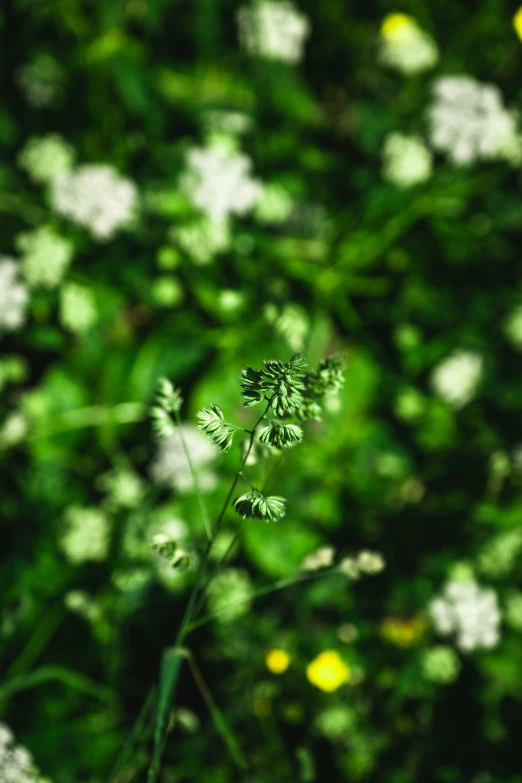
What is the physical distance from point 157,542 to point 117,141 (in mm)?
2282

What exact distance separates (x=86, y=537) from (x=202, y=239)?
127 cm

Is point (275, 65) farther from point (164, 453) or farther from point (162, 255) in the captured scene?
point (164, 453)

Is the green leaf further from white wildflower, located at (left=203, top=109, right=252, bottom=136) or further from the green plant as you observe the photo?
white wildflower, located at (left=203, top=109, right=252, bottom=136)

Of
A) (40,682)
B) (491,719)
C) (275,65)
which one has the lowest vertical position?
(40,682)

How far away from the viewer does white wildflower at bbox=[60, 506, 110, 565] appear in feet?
6.81

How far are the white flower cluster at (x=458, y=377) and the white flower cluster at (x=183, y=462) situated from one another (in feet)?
3.53

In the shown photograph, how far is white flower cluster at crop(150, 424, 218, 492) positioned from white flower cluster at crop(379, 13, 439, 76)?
2045mm

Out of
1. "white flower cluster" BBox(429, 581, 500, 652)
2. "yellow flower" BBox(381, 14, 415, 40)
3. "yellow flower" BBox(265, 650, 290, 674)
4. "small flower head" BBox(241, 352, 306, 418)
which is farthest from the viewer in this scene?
"yellow flower" BBox(381, 14, 415, 40)

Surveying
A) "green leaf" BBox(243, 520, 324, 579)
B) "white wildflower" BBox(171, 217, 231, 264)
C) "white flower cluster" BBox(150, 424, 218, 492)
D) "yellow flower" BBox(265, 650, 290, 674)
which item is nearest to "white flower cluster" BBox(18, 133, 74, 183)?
"white wildflower" BBox(171, 217, 231, 264)

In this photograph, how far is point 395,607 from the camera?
7.94 ft

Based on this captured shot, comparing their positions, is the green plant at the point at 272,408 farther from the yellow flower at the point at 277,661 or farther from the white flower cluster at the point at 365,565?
the yellow flower at the point at 277,661

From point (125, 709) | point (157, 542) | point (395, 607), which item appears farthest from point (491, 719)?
point (157, 542)

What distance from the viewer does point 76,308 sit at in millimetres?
2174

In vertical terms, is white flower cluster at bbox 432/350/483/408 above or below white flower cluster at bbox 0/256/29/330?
above
